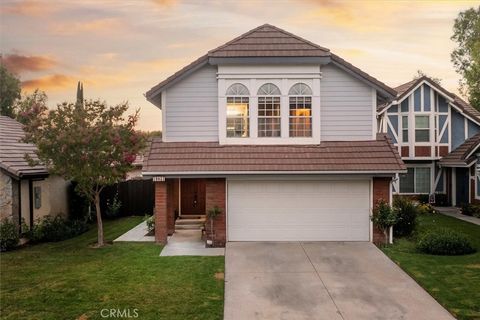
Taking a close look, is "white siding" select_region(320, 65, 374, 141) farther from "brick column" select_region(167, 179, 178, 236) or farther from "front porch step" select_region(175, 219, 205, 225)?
"front porch step" select_region(175, 219, 205, 225)

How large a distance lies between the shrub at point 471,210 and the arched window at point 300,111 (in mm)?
11592

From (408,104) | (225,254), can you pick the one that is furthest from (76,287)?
(408,104)

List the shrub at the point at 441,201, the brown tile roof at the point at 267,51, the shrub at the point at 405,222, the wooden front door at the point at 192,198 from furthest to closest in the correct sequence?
the shrub at the point at 441,201 < the wooden front door at the point at 192,198 < the shrub at the point at 405,222 < the brown tile roof at the point at 267,51

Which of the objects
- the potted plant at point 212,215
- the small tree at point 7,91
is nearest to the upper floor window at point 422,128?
the potted plant at point 212,215

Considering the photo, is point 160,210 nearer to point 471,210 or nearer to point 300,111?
point 300,111

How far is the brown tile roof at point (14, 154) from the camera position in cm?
1444

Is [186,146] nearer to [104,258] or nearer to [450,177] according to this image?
[104,258]

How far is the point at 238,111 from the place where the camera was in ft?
50.4

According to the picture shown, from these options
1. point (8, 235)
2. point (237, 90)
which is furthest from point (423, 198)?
point (8, 235)

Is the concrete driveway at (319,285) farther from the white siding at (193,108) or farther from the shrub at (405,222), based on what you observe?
the white siding at (193,108)

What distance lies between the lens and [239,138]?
50.2ft

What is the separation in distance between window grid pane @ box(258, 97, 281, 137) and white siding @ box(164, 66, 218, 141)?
5.82ft

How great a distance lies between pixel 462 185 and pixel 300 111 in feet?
48.5

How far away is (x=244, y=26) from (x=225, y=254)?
13508mm
